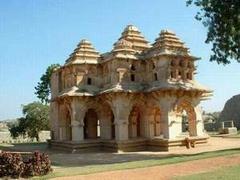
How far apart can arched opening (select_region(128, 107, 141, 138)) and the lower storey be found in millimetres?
1952

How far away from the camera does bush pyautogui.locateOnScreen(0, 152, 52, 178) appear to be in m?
13.2

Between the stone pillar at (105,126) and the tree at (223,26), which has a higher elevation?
the tree at (223,26)

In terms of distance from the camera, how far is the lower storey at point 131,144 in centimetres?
2340

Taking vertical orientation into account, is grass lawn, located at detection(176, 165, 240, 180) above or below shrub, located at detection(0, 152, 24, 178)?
below

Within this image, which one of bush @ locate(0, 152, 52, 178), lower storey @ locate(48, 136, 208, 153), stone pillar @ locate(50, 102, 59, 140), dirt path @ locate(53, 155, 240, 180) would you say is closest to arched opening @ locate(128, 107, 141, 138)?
lower storey @ locate(48, 136, 208, 153)

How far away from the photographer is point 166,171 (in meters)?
13.0

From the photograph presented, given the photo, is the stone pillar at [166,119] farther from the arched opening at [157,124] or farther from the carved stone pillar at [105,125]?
the carved stone pillar at [105,125]

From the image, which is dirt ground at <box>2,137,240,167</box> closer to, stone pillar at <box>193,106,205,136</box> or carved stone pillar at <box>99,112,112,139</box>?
stone pillar at <box>193,106,205,136</box>

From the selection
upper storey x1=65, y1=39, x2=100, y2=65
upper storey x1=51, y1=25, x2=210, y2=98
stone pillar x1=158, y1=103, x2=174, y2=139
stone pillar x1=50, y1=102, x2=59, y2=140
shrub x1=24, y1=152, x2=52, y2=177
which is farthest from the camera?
stone pillar x1=50, y1=102, x2=59, y2=140

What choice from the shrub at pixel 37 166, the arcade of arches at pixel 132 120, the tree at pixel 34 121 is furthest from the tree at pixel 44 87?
the shrub at pixel 37 166

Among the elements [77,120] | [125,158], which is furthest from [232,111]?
[125,158]

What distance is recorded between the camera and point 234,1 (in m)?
18.8

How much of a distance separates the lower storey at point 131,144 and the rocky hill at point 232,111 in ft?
72.1

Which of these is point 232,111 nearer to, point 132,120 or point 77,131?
point 132,120
